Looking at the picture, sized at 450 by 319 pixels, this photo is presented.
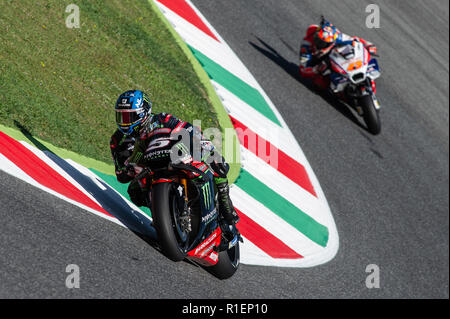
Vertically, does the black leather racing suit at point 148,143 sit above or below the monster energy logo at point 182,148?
below

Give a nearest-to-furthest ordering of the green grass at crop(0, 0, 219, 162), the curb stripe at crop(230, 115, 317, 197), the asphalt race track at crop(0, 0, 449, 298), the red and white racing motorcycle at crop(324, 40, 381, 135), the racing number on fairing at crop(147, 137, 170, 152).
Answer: the asphalt race track at crop(0, 0, 449, 298)
the racing number on fairing at crop(147, 137, 170, 152)
the green grass at crop(0, 0, 219, 162)
the curb stripe at crop(230, 115, 317, 197)
the red and white racing motorcycle at crop(324, 40, 381, 135)

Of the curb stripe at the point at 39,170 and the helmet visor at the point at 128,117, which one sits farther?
the curb stripe at the point at 39,170

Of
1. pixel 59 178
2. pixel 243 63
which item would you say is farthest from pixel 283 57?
pixel 59 178

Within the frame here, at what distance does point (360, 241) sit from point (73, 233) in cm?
582

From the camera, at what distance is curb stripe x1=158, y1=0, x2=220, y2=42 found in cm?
1293

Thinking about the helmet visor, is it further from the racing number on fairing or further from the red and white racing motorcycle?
the red and white racing motorcycle

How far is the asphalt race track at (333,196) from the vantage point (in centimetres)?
565

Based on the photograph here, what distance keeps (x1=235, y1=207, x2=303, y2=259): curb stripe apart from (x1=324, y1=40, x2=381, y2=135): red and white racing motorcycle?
5.40 m

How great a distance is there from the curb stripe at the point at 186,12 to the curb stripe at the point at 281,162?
3049 millimetres

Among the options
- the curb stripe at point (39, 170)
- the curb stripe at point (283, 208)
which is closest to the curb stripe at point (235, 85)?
the curb stripe at point (283, 208)

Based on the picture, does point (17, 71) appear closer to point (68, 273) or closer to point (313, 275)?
point (68, 273)

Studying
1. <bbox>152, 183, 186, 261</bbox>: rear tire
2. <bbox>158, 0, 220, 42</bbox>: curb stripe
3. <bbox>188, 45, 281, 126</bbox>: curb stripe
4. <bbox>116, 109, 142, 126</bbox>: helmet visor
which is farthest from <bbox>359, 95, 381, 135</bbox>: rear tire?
<bbox>152, 183, 186, 261</bbox>: rear tire

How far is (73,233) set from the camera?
596cm

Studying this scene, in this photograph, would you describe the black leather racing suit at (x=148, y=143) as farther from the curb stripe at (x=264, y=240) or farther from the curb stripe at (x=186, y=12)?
the curb stripe at (x=186, y=12)
